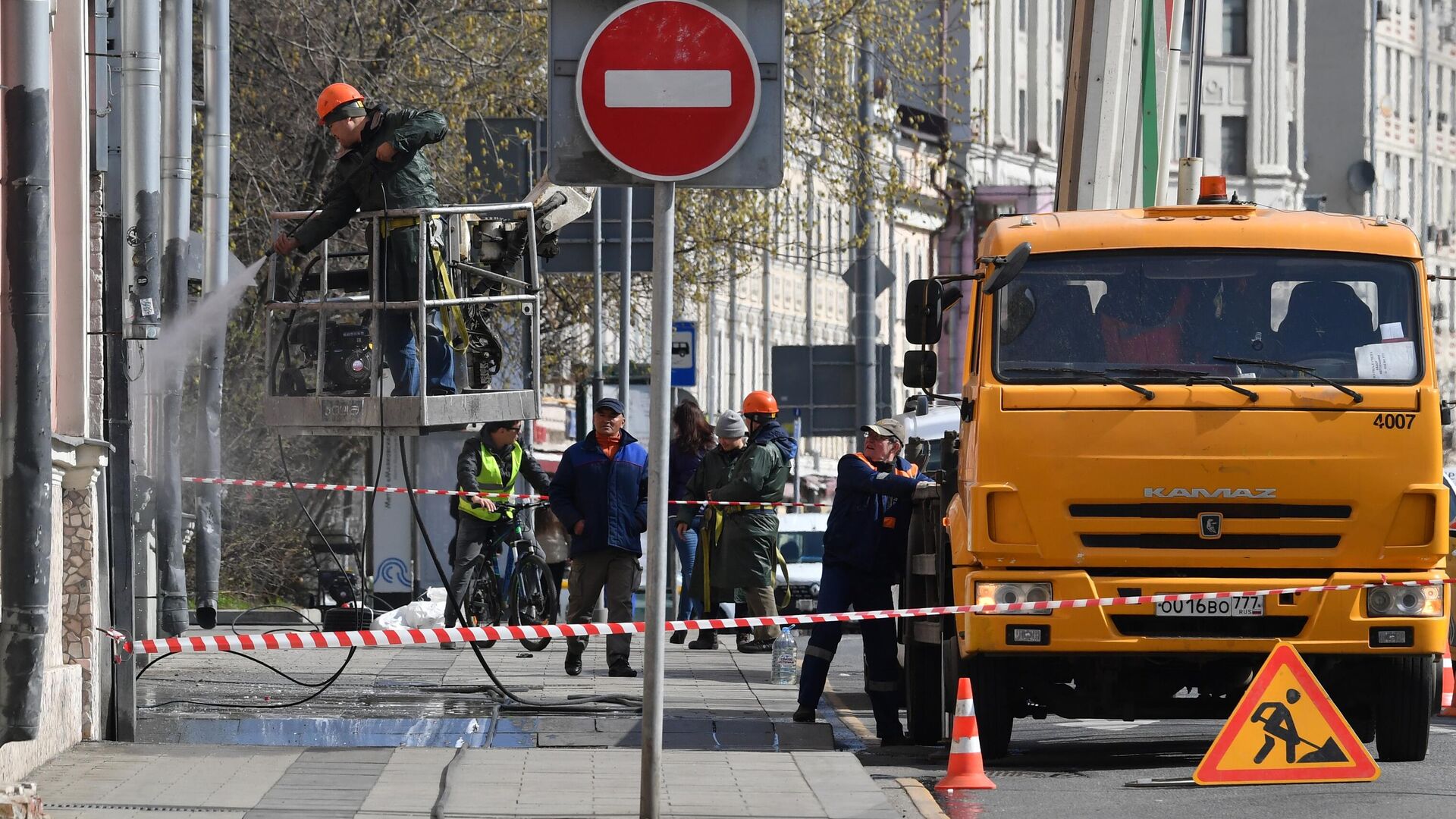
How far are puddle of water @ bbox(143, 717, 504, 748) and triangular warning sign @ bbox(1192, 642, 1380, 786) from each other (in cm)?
321

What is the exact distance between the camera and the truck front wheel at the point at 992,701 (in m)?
12.3

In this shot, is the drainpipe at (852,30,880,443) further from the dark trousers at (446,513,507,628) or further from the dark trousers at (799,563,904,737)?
the dark trousers at (799,563,904,737)

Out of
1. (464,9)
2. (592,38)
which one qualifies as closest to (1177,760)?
(592,38)

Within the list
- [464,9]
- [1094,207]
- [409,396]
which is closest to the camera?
[409,396]

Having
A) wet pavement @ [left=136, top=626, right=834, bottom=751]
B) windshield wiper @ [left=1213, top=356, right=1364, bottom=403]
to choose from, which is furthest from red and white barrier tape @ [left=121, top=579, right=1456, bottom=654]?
windshield wiper @ [left=1213, top=356, right=1364, bottom=403]

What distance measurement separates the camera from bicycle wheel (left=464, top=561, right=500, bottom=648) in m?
18.2

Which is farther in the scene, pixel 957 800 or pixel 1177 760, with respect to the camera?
pixel 1177 760

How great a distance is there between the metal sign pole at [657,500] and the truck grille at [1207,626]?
11.4 feet

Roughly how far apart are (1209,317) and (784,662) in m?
5.23

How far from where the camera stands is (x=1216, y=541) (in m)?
11.9

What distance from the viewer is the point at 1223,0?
9012 centimetres

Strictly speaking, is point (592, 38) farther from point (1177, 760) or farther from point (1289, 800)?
point (1177, 760)

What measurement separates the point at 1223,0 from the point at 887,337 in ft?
67.5

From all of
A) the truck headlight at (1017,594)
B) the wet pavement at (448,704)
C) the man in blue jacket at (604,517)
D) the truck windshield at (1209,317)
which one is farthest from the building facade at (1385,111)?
the truck headlight at (1017,594)
